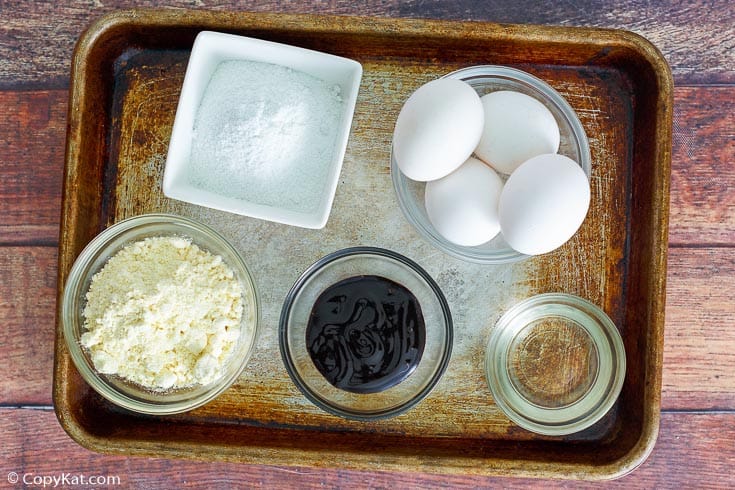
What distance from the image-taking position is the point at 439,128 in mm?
697

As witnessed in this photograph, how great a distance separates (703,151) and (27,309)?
0.97 meters

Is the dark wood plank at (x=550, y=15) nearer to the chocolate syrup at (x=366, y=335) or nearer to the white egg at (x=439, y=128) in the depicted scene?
the white egg at (x=439, y=128)

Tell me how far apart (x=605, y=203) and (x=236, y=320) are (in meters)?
0.50

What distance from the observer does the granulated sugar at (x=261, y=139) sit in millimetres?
809

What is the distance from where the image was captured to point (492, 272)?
2.75 ft

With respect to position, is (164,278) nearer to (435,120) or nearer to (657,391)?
(435,120)

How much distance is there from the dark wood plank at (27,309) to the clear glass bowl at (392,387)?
359 mm

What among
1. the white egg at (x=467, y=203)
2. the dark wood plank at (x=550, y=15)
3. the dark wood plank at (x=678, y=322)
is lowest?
the dark wood plank at (x=678, y=322)

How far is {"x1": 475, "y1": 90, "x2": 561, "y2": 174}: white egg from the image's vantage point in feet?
2.45

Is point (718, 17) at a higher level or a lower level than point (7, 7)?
higher

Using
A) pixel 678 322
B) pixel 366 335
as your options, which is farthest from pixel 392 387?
pixel 678 322

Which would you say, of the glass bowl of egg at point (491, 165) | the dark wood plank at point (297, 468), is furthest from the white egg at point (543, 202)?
the dark wood plank at point (297, 468)

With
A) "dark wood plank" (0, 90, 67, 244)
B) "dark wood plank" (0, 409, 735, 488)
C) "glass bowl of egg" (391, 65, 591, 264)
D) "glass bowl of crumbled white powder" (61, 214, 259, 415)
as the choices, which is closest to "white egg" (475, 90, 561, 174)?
"glass bowl of egg" (391, 65, 591, 264)

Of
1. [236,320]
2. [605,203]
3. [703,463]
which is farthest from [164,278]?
[703,463]
